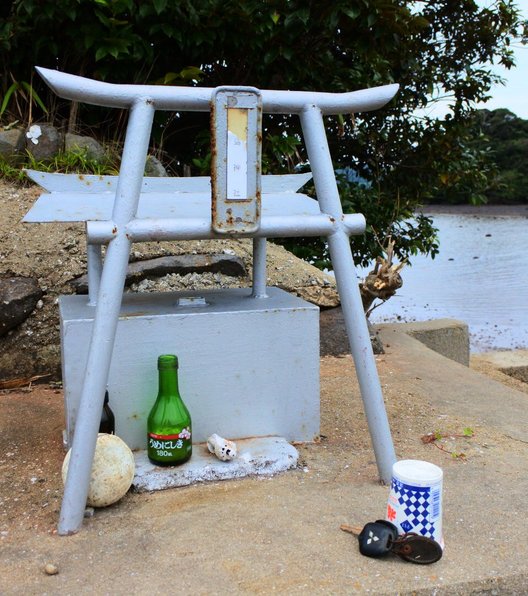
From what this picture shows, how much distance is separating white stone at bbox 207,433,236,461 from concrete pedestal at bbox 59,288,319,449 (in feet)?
0.41

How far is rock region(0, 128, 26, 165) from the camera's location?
4.34m

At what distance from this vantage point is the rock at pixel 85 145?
4453mm

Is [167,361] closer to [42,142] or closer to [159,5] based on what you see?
[42,142]

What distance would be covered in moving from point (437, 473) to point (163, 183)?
175 cm

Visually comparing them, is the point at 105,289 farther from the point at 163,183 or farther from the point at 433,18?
the point at 433,18

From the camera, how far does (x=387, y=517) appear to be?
6.23ft

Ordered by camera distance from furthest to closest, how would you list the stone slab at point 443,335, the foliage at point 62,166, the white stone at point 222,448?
the stone slab at point 443,335, the foliage at point 62,166, the white stone at point 222,448

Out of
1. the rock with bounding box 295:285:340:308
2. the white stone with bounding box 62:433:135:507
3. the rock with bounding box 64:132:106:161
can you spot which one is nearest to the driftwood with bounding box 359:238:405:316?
the rock with bounding box 295:285:340:308

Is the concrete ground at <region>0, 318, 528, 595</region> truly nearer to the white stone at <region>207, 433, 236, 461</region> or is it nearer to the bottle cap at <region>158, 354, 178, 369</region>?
the white stone at <region>207, 433, 236, 461</region>

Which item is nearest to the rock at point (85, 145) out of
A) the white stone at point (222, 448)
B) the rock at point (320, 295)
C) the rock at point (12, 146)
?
the rock at point (12, 146)

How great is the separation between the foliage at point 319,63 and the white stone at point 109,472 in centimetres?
302

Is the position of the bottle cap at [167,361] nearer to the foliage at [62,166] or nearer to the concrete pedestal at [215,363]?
the concrete pedestal at [215,363]

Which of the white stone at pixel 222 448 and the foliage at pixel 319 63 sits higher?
the foliage at pixel 319 63

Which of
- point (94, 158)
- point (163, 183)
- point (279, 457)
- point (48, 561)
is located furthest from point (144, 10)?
point (48, 561)
